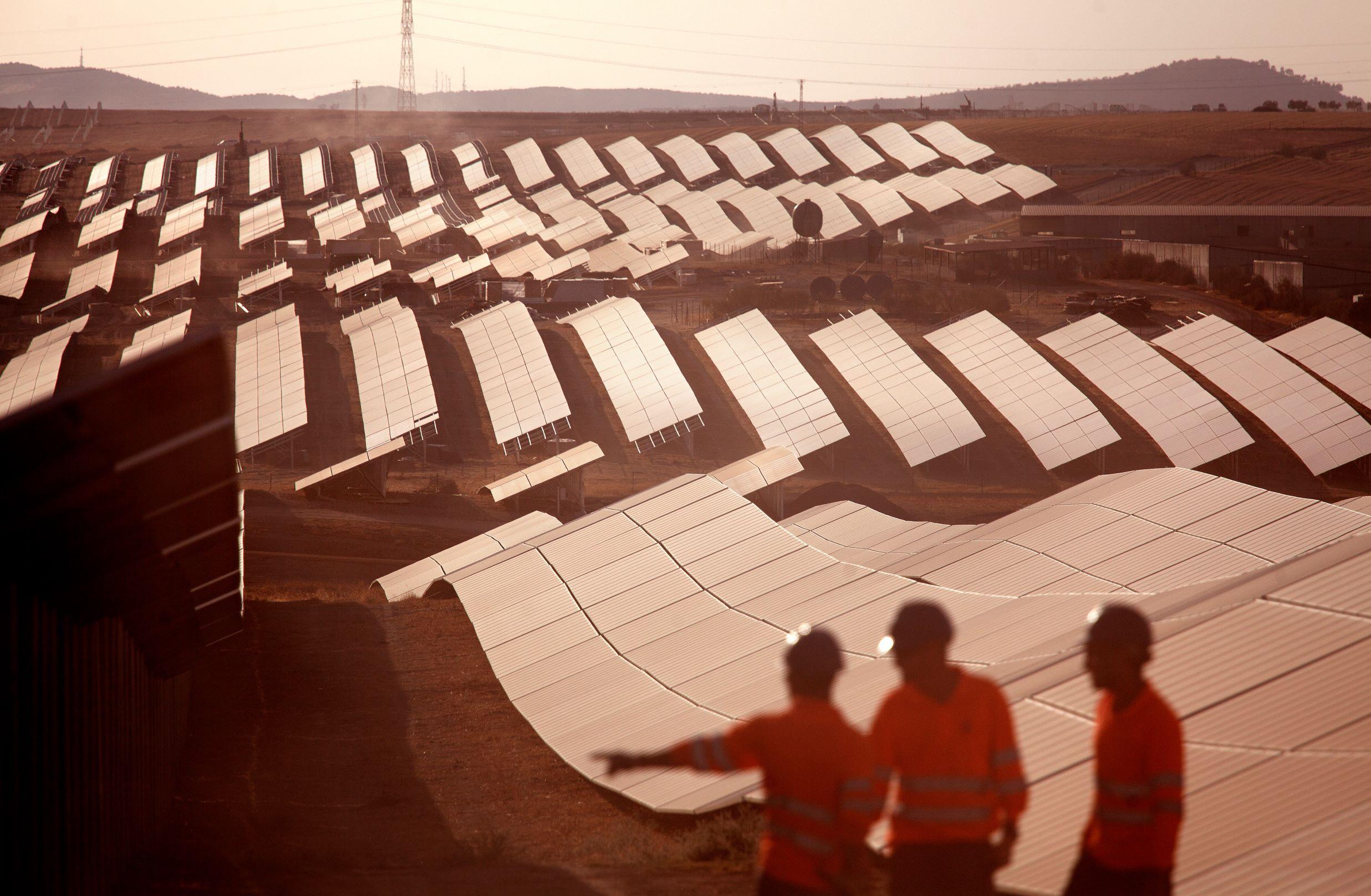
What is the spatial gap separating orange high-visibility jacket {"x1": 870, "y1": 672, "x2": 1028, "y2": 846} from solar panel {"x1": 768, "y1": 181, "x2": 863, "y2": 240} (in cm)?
6166

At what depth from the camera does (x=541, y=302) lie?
177 feet

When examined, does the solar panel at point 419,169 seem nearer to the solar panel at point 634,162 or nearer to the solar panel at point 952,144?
the solar panel at point 634,162

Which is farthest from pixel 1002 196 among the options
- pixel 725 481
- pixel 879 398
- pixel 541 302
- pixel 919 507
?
pixel 725 481

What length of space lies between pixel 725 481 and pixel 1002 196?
54.0 meters

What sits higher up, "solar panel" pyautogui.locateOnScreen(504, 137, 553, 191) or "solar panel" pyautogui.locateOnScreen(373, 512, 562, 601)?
"solar panel" pyautogui.locateOnScreen(504, 137, 553, 191)

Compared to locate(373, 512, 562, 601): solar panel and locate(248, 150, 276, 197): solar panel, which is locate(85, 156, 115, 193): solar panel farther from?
locate(373, 512, 562, 601): solar panel

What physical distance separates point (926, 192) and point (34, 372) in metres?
53.3

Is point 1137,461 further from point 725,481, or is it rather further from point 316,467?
point 316,467

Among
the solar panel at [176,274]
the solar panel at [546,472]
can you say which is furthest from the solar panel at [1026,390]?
the solar panel at [176,274]

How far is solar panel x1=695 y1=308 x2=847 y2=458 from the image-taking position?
33656 millimetres

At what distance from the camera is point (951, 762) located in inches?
181

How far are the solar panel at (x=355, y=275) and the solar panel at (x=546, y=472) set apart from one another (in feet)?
90.3

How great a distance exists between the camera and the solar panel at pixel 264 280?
55031mm

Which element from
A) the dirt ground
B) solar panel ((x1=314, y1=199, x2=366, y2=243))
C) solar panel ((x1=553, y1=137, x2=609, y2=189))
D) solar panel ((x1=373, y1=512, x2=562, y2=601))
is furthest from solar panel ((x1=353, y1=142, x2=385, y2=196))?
solar panel ((x1=373, y1=512, x2=562, y2=601))
